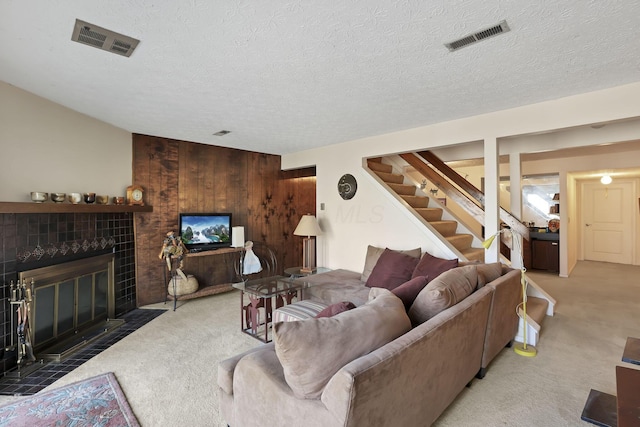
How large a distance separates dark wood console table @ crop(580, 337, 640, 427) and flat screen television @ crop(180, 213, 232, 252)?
4.45 meters

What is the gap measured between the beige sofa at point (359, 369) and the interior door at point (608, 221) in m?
8.34

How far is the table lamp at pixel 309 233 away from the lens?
4.70 m

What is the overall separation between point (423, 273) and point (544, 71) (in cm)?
207

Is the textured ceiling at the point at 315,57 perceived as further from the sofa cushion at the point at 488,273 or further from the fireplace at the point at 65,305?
the fireplace at the point at 65,305

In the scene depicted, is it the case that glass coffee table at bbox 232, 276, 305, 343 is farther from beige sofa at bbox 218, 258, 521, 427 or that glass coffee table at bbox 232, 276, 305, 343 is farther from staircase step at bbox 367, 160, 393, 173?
staircase step at bbox 367, 160, 393, 173

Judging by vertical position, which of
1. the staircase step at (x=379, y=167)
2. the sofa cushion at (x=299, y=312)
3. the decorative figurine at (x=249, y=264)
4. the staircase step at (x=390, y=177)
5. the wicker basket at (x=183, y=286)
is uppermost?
the staircase step at (x=379, y=167)

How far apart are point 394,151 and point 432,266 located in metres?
1.71

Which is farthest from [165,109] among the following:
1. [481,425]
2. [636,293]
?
[636,293]

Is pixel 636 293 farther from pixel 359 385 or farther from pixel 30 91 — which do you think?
pixel 30 91

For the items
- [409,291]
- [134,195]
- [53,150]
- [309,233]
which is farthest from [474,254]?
[53,150]

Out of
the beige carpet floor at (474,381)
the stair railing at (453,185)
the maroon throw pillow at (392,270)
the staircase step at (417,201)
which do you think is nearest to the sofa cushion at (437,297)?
the beige carpet floor at (474,381)

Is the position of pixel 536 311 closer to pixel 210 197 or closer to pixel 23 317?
pixel 210 197

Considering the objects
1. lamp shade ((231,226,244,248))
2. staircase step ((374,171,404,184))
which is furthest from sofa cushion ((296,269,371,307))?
staircase step ((374,171,404,184))

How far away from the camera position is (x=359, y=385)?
1.18m
